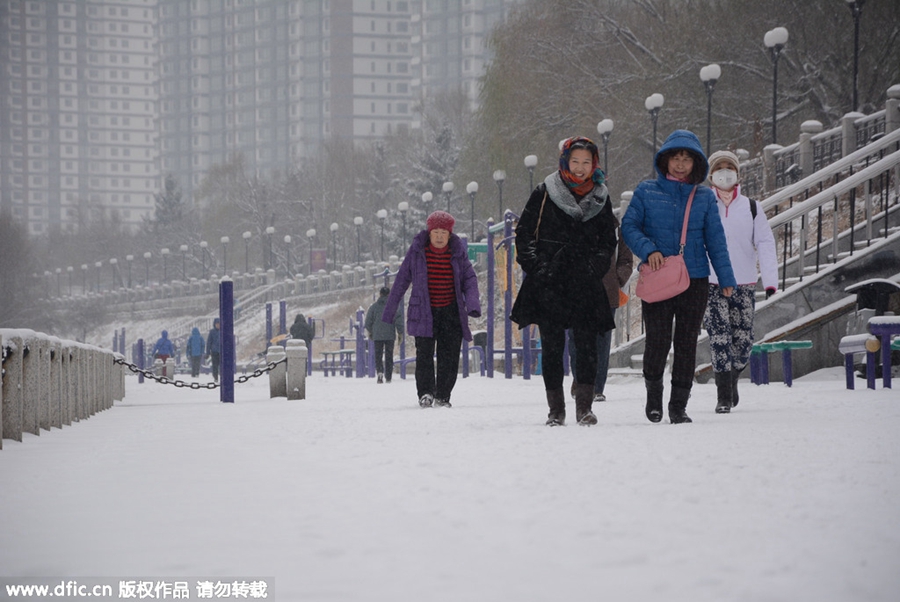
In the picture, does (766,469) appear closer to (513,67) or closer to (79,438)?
(79,438)

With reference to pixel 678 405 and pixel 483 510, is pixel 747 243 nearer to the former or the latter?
pixel 678 405

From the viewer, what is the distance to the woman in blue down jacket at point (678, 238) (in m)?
8.34

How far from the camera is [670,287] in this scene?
8180mm

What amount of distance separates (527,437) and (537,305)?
47.5 inches

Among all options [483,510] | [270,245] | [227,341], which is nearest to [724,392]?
[483,510]

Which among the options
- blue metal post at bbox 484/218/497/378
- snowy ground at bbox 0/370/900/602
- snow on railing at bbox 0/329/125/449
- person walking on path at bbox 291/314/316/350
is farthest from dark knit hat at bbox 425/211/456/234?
person walking on path at bbox 291/314/316/350

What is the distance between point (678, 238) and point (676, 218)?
12 centimetres

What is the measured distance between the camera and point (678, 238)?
8.38 meters

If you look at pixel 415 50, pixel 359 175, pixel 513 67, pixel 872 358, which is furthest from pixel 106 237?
pixel 872 358

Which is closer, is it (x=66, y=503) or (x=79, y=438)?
(x=66, y=503)

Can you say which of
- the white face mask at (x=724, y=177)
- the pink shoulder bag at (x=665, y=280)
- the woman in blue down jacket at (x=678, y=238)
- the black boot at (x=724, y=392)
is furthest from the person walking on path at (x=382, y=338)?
the pink shoulder bag at (x=665, y=280)

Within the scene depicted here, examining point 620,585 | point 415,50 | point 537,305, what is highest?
point 415,50

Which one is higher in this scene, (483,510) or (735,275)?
(735,275)

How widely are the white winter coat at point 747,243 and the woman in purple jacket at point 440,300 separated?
89.8 inches
